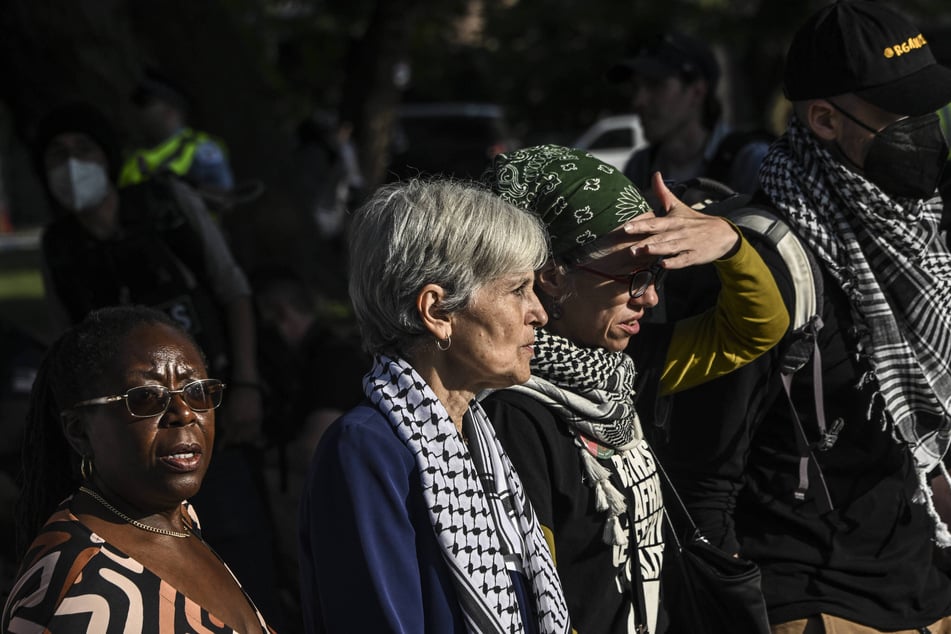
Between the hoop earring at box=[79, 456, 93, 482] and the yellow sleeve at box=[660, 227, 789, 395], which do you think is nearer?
the hoop earring at box=[79, 456, 93, 482]

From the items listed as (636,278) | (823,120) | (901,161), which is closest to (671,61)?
(823,120)

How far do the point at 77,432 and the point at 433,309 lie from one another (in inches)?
27.5

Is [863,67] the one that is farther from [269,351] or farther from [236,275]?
[269,351]

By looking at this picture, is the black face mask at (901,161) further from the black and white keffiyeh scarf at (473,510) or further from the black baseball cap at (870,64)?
the black and white keffiyeh scarf at (473,510)

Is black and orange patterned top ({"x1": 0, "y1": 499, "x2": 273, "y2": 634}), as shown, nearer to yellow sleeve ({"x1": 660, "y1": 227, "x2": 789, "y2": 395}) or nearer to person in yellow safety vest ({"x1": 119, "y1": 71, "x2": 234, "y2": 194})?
yellow sleeve ({"x1": 660, "y1": 227, "x2": 789, "y2": 395})

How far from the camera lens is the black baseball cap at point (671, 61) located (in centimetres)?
516

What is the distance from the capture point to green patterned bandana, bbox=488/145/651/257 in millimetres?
2691

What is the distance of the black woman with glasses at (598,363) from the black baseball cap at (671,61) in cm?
247

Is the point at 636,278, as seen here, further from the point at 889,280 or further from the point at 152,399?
the point at 152,399

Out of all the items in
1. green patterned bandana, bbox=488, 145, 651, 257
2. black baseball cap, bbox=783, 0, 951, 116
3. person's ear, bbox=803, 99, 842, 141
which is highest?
black baseball cap, bbox=783, 0, 951, 116

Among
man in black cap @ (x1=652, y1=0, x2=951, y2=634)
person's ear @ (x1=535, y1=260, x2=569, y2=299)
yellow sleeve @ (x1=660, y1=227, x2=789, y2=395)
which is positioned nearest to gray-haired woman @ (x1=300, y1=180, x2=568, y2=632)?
person's ear @ (x1=535, y1=260, x2=569, y2=299)

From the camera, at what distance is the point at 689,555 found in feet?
8.81

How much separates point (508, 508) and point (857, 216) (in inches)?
48.2

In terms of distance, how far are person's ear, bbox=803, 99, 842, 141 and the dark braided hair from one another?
1595 millimetres
